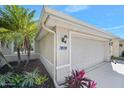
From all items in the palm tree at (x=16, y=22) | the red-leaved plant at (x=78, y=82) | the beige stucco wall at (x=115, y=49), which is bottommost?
the red-leaved plant at (x=78, y=82)

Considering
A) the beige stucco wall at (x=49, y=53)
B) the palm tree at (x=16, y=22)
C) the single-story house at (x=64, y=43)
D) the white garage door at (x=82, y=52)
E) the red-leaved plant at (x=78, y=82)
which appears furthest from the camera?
the white garage door at (x=82, y=52)

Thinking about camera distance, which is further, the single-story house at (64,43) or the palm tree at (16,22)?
the palm tree at (16,22)

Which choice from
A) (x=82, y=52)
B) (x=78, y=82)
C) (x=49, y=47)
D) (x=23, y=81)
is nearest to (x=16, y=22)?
(x=49, y=47)

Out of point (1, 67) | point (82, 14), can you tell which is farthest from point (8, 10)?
point (82, 14)

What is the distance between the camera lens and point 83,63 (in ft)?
28.9

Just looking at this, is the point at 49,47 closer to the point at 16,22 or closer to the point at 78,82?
the point at 16,22

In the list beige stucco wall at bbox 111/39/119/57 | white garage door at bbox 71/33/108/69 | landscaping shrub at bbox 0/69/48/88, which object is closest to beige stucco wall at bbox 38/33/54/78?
landscaping shrub at bbox 0/69/48/88

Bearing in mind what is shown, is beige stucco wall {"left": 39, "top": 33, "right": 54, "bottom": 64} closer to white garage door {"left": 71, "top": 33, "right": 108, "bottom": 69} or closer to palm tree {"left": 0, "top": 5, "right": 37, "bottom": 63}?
Answer: white garage door {"left": 71, "top": 33, "right": 108, "bottom": 69}

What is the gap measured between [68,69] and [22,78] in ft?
6.71

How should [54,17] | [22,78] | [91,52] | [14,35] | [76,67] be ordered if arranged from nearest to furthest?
[54,17]
[22,78]
[14,35]
[76,67]
[91,52]

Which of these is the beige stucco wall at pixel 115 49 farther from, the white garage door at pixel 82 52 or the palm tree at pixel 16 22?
the palm tree at pixel 16 22

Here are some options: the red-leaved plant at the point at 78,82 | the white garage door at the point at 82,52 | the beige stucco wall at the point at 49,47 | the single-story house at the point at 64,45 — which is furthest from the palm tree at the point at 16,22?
the red-leaved plant at the point at 78,82

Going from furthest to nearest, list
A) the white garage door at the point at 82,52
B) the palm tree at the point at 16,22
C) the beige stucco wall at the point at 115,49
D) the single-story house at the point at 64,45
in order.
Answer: the beige stucco wall at the point at 115,49 → the white garage door at the point at 82,52 → the palm tree at the point at 16,22 → the single-story house at the point at 64,45
